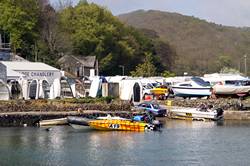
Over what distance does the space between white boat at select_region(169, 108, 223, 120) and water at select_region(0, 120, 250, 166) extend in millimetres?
4375

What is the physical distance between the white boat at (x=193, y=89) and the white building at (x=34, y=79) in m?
12.9

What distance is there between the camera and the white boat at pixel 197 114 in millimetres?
57906

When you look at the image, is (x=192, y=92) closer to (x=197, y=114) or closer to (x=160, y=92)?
(x=160, y=92)

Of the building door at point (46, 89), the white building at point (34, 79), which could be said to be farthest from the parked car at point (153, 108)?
the building door at point (46, 89)

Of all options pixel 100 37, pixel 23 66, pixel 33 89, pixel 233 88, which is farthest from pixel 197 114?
pixel 100 37

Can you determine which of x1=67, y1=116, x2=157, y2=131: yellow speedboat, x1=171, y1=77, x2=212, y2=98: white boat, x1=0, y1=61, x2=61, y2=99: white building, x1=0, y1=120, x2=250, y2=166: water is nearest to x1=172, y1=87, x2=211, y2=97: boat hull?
x1=171, y1=77, x2=212, y2=98: white boat

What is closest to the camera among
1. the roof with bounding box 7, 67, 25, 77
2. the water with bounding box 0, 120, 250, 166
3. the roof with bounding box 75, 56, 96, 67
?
the water with bounding box 0, 120, 250, 166

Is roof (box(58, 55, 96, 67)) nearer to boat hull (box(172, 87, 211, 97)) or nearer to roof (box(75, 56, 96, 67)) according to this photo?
roof (box(75, 56, 96, 67))

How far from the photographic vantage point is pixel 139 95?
69.7 metres

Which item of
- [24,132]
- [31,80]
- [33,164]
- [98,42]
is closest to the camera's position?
[33,164]

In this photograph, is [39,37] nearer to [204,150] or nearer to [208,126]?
[208,126]

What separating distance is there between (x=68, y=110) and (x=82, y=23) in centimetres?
5467

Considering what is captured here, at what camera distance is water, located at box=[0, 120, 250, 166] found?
36.9 meters

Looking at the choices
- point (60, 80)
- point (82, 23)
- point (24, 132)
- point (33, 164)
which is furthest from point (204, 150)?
point (82, 23)
